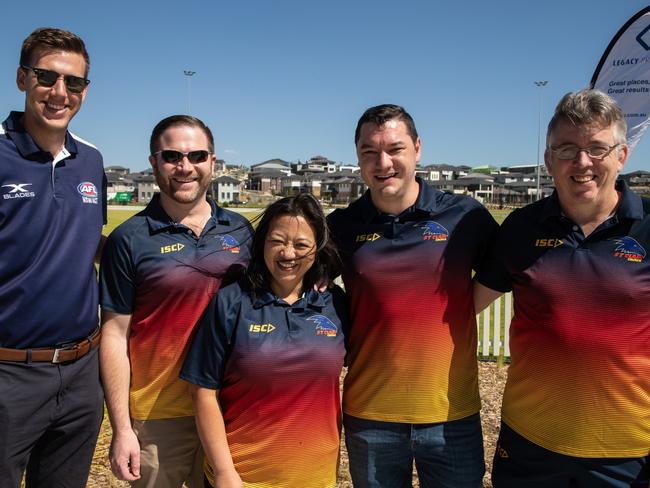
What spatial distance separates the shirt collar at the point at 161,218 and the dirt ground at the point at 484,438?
2.76 meters

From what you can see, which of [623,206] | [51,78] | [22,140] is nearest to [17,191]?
[22,140]

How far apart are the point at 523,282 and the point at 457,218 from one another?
0.57m

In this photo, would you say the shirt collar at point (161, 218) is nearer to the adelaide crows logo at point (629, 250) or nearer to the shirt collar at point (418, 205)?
the shirt collar at point (418, 205)

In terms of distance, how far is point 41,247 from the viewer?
3094mm

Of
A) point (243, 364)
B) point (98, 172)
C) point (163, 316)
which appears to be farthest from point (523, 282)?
point (98, 172)

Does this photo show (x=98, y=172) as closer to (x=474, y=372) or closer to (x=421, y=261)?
(x=421, y=261)

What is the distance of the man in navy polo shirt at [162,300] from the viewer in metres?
3.12

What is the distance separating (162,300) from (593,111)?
2.56 meters

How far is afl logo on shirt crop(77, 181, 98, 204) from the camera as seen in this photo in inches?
131

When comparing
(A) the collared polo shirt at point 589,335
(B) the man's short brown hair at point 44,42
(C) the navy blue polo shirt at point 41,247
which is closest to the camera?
(A) the collared polo shirt at point 589,335

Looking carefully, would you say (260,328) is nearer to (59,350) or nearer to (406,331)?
(406,331)

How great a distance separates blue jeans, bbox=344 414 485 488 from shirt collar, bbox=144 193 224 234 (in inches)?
59.0

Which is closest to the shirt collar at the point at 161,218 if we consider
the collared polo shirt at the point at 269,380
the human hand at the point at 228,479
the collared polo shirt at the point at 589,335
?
the collared polo shirt at the point at 269,380

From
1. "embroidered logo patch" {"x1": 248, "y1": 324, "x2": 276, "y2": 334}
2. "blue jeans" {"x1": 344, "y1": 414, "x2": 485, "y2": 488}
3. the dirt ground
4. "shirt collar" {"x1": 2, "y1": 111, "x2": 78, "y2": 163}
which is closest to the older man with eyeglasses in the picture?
"blue jeans" {"x1": 344, "y1": 414, "x2": 485, "y2": 488}
